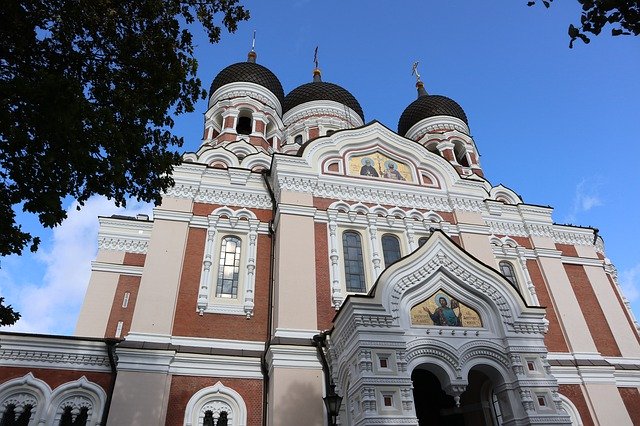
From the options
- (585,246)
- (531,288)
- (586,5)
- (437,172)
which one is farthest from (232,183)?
(585,246)

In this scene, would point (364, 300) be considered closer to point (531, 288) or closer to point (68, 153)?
point (68, 153)

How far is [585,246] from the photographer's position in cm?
1717

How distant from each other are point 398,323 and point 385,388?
4.53ft

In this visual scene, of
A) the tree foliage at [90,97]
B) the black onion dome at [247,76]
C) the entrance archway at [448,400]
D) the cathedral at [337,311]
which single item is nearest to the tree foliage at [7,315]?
the tree foliage at [90,97]

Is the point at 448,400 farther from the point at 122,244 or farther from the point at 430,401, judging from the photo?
the point at 122,244

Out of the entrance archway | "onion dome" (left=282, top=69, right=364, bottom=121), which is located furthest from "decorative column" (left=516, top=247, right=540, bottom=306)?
"onion dome" (left=282, top=69, right=364, bottom=121)

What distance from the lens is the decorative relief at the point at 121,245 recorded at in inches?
674

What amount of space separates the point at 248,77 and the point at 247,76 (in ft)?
0.24

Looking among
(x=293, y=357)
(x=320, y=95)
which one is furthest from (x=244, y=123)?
(x=293, y=357)

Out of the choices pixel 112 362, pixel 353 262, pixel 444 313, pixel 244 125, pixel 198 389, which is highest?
pixel 244 125

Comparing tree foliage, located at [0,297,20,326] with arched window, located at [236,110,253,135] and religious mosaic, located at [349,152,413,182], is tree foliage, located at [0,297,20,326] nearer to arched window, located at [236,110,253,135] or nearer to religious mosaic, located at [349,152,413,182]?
religious mosaic, located at [349,152,413,182]

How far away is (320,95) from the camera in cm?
2428

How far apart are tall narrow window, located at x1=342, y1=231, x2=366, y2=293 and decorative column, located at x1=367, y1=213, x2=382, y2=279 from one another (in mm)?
350

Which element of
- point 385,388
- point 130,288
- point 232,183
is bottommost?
point 385,388
